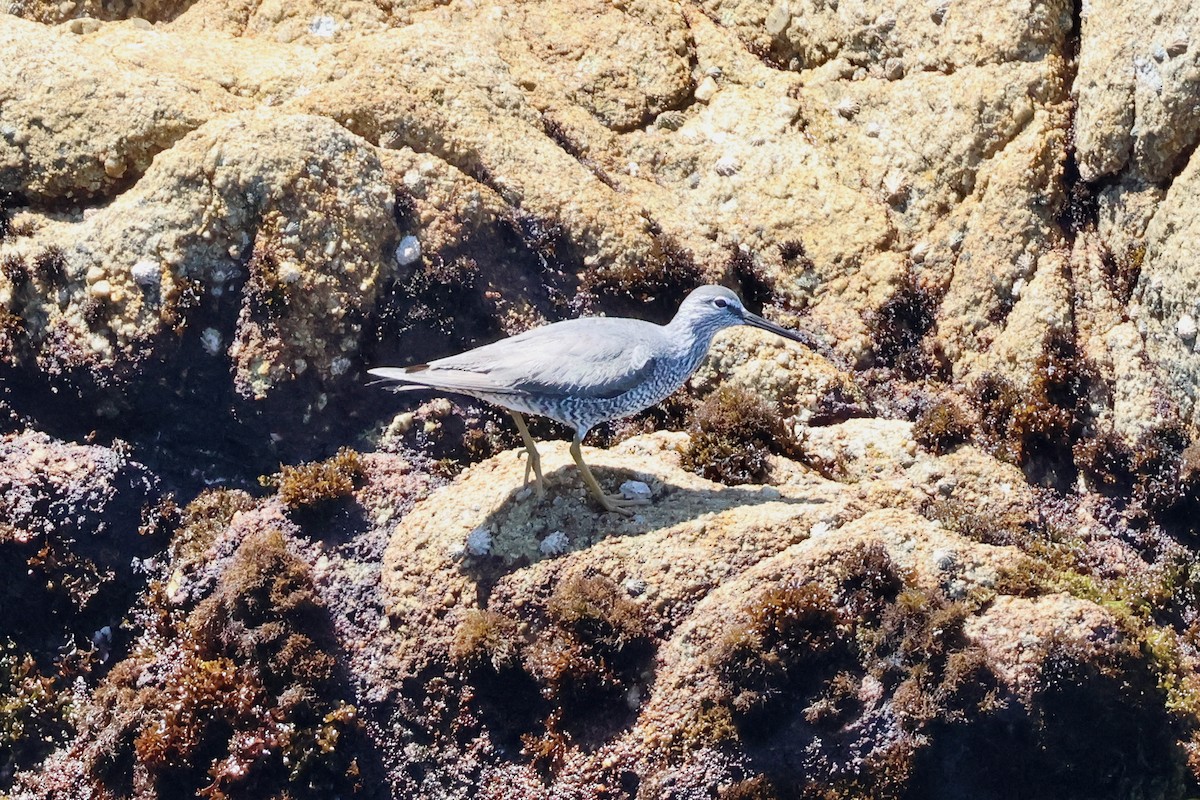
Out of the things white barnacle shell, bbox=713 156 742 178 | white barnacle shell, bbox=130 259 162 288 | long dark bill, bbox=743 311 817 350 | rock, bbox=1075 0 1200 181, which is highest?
rock, bbox=1075 0 1200 181

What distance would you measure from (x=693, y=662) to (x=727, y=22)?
7.42 meters

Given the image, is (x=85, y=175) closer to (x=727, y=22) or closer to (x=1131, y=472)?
(x=727, y=22)

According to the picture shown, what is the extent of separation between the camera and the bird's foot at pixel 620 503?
30.1ft

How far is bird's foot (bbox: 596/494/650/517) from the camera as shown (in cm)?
919

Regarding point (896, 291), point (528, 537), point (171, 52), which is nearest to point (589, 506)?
point (528, 537)

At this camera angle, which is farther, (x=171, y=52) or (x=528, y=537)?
(x=171, y=52)

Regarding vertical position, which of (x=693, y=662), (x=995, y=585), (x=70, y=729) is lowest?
(x=70, y=729)

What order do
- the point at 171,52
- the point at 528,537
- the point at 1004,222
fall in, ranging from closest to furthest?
the point at 528,537 < the point at 1004,222 < the point at 171,52

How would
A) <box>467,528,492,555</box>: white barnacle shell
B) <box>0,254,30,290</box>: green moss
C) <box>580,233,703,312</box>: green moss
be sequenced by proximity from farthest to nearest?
<box>580,233,703,312</box>: green moss → <box>0,254,30,290</box>: green moss → <box>467,528,492,555</box>: white barnacle shell

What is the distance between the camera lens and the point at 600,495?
919cm

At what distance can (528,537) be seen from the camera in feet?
30.0

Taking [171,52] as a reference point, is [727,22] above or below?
above

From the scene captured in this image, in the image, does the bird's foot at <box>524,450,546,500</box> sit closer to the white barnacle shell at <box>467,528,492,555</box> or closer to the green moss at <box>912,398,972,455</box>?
the white barnacle shell at <box>467,528,492,555</box>

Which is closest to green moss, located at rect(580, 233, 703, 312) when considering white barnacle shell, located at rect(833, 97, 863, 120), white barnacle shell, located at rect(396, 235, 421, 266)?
white barnacle shell, located at rect(396, 235, 421, 266)
